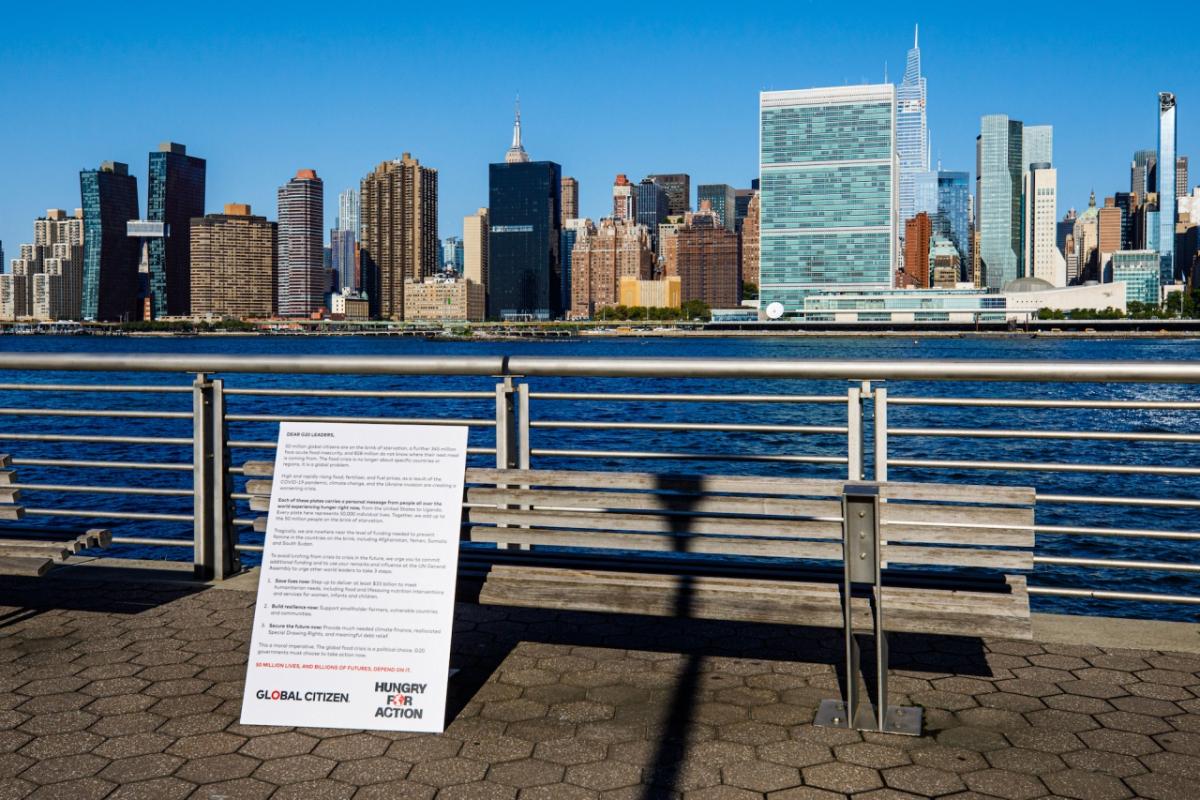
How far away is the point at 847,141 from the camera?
182250 millimetres

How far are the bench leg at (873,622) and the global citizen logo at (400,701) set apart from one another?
1.46m

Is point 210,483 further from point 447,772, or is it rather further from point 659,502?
point 447,772

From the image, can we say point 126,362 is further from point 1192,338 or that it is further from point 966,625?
point 1192,338

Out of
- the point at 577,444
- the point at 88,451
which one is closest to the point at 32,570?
the point at 577,444

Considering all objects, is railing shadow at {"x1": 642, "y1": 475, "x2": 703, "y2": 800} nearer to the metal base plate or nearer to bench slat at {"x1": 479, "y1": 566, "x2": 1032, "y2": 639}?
bench slat at {"x1": 479, "y1": 566, "x2": 1032, "y2": 639}

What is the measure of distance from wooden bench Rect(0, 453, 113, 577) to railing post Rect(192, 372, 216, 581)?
714mm

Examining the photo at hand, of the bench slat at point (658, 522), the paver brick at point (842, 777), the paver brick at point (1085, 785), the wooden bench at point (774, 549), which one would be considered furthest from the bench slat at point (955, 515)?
the paver brick at point (842, 777)

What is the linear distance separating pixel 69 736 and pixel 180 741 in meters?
0.41

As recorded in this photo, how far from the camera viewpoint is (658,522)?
4.53 metres

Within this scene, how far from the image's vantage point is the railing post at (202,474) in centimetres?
604

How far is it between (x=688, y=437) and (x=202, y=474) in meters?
23.4

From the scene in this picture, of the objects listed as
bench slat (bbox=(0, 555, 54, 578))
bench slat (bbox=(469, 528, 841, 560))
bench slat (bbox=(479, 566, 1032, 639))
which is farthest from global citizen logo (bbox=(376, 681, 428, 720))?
bench slat (bbox=(0, 555, 54, 578))

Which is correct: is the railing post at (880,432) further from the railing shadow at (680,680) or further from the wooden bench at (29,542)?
the wooden bench at (29,542)

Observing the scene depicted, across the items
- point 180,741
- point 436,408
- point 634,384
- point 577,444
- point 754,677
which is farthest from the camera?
point 634,384
